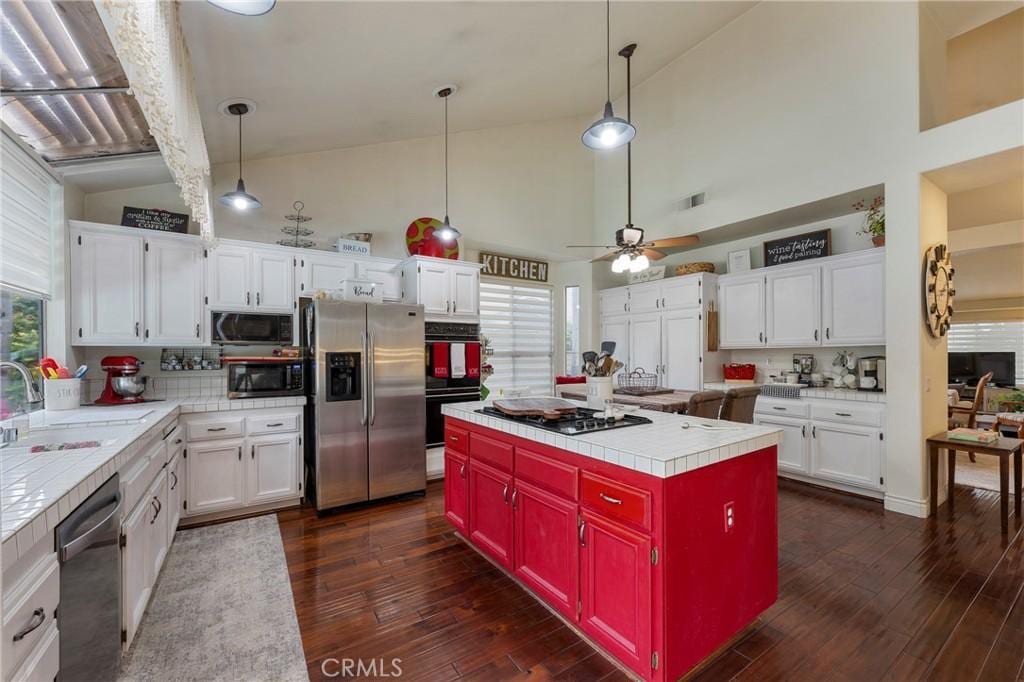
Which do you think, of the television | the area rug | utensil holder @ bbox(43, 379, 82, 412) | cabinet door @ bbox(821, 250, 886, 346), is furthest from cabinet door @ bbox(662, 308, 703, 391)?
the television

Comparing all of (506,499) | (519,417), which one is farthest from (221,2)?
(506,499)

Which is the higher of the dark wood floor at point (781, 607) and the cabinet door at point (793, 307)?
the cabinet door at point (793, 307)

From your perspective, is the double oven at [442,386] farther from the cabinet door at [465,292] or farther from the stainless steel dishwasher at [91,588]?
the stainless steel dishwasher at [91,588]

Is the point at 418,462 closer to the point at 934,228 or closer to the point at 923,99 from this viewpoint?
the point at 934,228

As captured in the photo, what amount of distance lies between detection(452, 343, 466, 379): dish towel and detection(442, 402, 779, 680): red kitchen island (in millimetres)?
2113

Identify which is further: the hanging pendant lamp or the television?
the television

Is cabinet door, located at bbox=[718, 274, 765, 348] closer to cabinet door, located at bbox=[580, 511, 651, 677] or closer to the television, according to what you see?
cabinet door, located at bbox=[580, 511, 651, 677]

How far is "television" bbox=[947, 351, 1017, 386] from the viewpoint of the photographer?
287 inches

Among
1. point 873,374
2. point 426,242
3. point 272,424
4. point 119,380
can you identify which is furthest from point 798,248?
point 119,380

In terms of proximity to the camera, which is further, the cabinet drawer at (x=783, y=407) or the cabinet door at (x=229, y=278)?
the cabinet drawer at (x=783, y=407)

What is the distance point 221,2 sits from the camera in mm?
1580

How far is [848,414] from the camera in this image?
386 cm

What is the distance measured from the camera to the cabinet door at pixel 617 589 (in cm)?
162

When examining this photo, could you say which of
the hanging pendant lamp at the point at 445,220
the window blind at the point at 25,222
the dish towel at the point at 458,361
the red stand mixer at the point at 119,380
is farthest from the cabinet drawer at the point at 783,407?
the window blind at the point at 25,222
